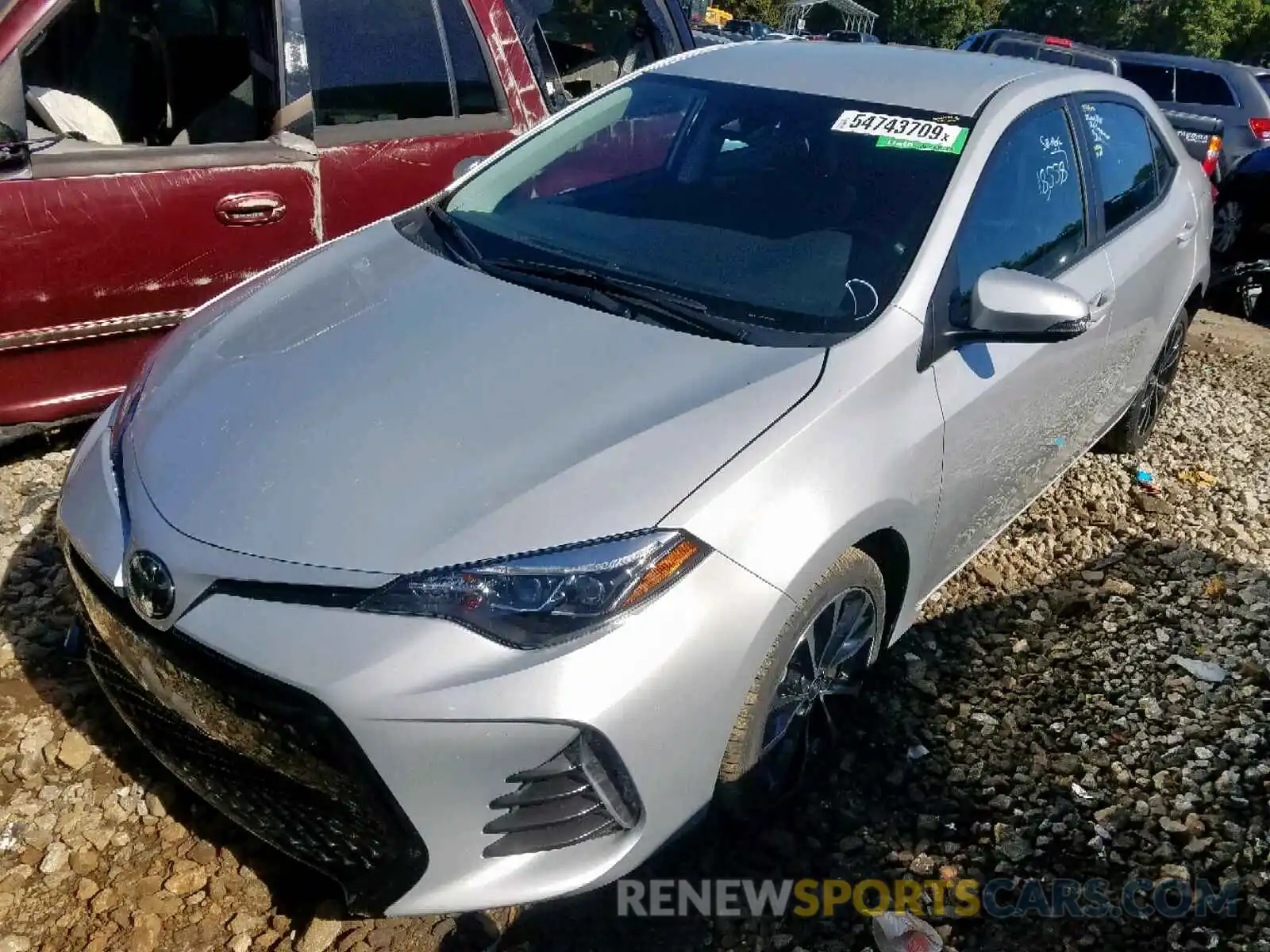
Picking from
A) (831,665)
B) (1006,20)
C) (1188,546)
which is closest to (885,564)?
(831,665)

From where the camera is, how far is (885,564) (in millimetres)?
2592

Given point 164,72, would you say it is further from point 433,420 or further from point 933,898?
point 933,898

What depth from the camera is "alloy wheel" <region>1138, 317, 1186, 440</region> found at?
14.6 feet

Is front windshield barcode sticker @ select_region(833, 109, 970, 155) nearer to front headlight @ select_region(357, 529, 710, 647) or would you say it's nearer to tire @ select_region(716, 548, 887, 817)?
tire @ select_region(716, 548, 887, 817)

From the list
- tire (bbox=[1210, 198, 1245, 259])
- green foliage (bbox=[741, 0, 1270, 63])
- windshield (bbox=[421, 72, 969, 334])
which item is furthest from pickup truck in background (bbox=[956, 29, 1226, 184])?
green foliage (bbox=[741, 0, 1270, 63])

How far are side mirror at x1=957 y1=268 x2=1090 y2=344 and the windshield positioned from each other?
0.21 meters

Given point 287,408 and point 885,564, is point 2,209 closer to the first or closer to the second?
point 287,408

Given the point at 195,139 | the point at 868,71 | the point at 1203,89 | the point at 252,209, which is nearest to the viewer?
the point at 868,71

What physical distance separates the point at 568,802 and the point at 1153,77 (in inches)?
494

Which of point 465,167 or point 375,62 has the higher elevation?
point 375,62

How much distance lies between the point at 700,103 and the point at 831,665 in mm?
1733

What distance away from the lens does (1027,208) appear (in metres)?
3.00

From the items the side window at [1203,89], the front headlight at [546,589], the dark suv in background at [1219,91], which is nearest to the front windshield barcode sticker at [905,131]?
the front headlight at [546,589]

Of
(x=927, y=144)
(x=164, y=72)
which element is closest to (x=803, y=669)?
(x=927, y=144)
